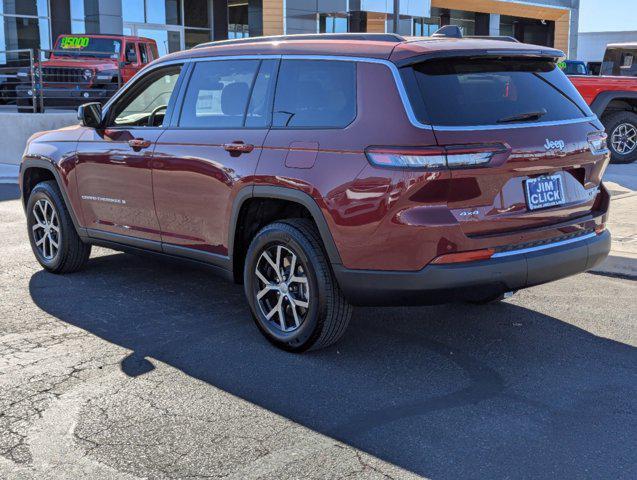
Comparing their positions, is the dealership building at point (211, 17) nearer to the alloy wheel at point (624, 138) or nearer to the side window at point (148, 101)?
the alloy wheel at point (624, 138)

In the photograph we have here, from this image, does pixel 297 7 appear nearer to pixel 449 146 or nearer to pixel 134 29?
pixel 134 29

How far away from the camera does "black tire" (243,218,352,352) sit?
4.41 meters

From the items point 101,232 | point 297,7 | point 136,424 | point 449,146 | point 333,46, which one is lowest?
point 136,424

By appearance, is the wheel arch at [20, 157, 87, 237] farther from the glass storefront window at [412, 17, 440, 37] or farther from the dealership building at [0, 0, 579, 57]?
the glass storefront window at [412, 17, 440, 37]

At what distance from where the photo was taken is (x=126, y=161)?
18.5 ft

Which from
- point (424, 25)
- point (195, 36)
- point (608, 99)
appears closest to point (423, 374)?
point (608, 99)

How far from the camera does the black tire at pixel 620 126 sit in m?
13.9

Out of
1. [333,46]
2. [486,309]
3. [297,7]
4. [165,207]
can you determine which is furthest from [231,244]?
[297,7]

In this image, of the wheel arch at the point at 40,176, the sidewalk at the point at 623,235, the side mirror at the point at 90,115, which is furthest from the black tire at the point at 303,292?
the sidewalk at the point at 623,235

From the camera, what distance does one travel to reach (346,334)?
5.04 metres

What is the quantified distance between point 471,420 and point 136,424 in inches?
61.7

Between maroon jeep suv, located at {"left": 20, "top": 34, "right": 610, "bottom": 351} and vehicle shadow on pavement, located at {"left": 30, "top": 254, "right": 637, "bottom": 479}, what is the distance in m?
0.38

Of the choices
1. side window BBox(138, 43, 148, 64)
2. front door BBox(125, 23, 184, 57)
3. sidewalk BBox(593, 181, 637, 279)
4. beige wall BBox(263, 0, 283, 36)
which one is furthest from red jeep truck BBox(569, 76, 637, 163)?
beige wall BBox(263, 0, 283, 36)

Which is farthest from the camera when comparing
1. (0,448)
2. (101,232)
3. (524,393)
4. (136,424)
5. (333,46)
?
(101,232)
